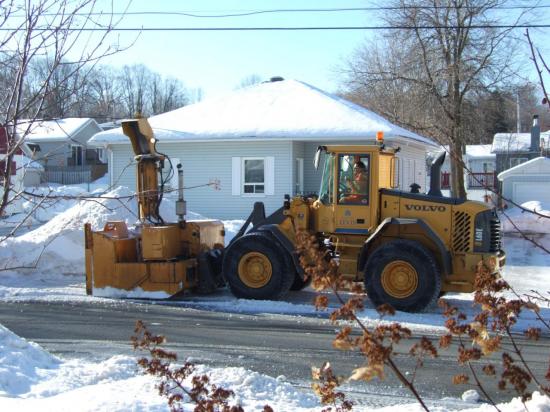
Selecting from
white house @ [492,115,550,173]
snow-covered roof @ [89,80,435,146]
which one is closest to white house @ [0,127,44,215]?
snow-covered roof @ [89,80,435,146]

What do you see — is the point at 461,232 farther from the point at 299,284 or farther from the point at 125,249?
the point at 125,249

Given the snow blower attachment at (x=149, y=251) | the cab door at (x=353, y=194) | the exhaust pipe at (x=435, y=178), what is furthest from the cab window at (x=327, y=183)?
the snow blower attachment at (x=149, y=251)

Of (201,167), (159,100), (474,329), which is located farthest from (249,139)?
(159,100)

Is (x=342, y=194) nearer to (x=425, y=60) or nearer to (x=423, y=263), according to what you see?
(x=423, y=263)

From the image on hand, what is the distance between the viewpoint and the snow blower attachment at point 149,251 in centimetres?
1218

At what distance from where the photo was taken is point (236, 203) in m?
23.0

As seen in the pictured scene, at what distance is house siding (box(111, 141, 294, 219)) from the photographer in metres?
22.4

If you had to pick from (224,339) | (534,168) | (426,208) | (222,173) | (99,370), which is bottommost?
(224,339)

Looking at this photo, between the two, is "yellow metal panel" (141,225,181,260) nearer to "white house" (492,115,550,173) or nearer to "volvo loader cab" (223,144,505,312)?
"volvo loader cab" (223,144,505,312)

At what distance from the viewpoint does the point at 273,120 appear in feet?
75.7

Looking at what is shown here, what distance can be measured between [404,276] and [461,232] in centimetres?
116

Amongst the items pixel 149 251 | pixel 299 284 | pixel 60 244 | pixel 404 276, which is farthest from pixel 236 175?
pixel 404 276

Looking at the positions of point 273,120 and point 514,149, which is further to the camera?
point 514,149

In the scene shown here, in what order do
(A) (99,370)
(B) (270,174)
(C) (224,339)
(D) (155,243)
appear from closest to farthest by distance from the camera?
(A) (99,370)
(C) (224,339)
(D) (155,243)
(B) (270,174)
